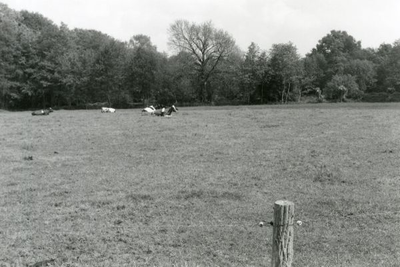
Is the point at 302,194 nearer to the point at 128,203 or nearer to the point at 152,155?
the point at 128,203

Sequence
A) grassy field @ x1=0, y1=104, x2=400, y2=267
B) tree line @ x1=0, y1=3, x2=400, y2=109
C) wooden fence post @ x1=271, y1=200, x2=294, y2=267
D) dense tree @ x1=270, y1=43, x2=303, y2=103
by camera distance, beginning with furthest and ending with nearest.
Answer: tree line @ x1=0, y1=3, x2=400, y2=109 < dense tree @ x1=270, y1=43, x2=303, y2=103 < grassy field @ x1=0, y1=104, x2=400, y2=267 < wooden fence post @ x1=271, y1=200, x2=294, y2=267

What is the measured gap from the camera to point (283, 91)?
63.6 m

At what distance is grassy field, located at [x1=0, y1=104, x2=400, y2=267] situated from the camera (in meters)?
8.45

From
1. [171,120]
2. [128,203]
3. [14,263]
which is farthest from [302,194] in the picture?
[171,120]

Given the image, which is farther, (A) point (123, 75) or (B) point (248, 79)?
(A) point (123, 75)

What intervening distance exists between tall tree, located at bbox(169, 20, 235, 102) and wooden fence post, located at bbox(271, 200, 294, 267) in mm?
67828

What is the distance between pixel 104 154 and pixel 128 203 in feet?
26.6

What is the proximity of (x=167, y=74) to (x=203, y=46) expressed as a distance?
8911 millimetres

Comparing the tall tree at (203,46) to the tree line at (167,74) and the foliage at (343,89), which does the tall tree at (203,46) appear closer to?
the tree line at (167,74)

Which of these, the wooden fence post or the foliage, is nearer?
the wooden fence post

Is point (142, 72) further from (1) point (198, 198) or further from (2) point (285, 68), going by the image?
(1) point (198, 198)

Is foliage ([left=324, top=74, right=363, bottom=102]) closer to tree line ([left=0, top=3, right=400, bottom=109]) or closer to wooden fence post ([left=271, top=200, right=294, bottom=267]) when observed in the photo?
tree line ([left=0, top=3, right=400, bottom=109])

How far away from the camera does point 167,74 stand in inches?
2817

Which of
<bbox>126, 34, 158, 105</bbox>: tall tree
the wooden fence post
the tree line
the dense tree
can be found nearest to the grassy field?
the wooden fence post
